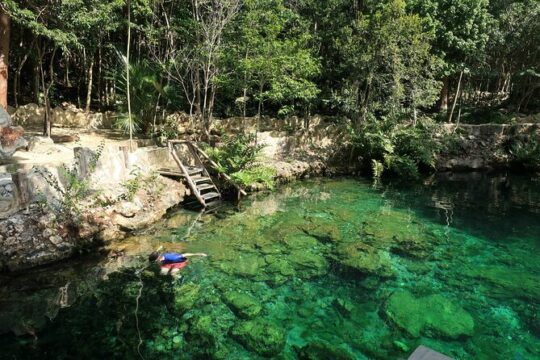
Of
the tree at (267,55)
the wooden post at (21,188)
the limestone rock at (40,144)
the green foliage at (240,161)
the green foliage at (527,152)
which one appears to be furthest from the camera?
the green foliage at (527,152)

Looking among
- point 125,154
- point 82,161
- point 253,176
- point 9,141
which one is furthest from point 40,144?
point 253,176

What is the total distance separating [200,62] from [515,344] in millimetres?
13507

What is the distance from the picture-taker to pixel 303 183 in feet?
55.8

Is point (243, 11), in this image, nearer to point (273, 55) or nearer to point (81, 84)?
point (273, 55)

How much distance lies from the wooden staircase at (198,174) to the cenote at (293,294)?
91cm

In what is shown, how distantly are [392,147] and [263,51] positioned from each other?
748 centimetres

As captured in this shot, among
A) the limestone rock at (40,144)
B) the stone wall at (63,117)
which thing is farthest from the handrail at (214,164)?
the stone wall at (63,117)

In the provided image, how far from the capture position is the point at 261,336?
6.38 metres

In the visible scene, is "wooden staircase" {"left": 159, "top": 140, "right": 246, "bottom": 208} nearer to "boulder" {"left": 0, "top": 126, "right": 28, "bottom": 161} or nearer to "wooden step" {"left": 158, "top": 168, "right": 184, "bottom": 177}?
"wooden step" {"left": 158, "top": 168, "right": 184, "bottom": 177}

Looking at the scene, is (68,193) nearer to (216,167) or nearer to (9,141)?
(9,141)

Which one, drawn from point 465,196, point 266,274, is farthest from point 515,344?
point 465,196

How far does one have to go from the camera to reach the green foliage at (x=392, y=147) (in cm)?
1809

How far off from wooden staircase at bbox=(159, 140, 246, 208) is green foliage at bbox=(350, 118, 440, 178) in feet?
23.4

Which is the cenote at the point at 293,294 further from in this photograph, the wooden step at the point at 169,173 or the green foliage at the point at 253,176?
the wooden step at the point at 169,173
